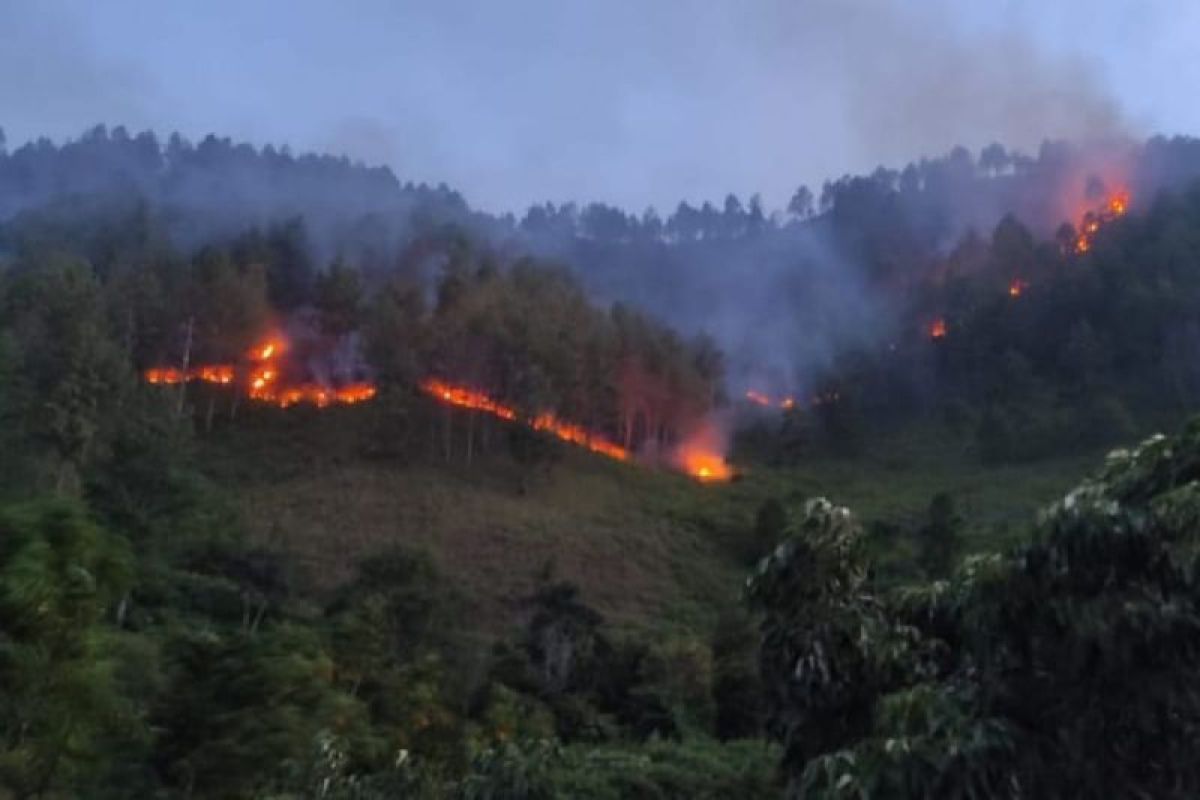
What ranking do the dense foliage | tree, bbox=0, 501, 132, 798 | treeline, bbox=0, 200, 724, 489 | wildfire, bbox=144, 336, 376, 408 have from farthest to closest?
wildfire, bbox=144, 336, 376, 408 → treeline, bbox=0, 200, 724, 489 → tree, bbox=0, 501, 132, 798 → the dense foliage

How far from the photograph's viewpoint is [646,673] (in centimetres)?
2648

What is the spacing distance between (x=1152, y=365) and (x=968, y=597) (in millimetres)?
57180

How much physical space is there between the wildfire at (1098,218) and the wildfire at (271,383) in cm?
4043

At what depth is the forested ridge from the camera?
17.7 feet

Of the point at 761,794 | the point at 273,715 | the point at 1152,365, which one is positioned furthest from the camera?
the point at 1152,365

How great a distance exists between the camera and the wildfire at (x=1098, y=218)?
7100 centimetres

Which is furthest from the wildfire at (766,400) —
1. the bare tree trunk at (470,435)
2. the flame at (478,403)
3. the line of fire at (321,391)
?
the bare tree trunk at (470,435)

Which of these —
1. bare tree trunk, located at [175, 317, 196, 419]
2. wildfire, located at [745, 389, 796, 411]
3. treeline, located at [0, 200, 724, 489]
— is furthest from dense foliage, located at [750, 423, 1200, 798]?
wildfire, located at [745, 389, 796, 411]

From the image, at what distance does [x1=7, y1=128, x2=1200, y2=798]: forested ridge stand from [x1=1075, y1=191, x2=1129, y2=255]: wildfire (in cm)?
64

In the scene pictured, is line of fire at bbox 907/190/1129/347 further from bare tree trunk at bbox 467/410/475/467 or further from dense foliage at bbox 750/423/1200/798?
dense foliage at bbox 750/423/1200/798

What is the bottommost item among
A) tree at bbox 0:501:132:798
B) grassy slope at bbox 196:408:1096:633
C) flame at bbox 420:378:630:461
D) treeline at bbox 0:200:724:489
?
tree at bbox 0:501:132:798

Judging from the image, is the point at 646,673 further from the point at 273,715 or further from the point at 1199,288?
the point at 1199,288

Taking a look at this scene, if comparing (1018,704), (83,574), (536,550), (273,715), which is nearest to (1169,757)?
(1018,704)

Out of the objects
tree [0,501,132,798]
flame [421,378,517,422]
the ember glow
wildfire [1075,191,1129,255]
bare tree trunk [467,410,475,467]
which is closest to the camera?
tree [0,501,132,798]
